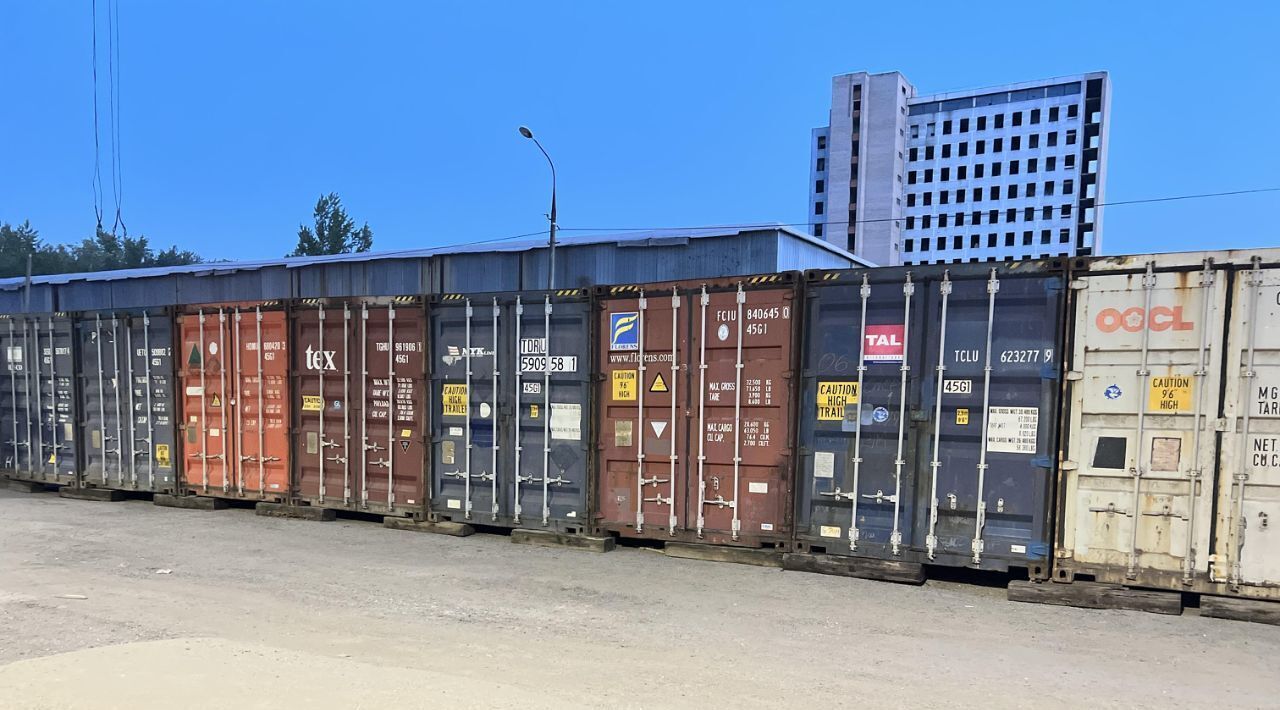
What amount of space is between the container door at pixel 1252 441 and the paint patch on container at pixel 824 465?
3.17 metres

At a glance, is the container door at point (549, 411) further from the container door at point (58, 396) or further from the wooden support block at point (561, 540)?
the container door at point (58, 396)

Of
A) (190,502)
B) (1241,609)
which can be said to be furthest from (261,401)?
(1241,609)

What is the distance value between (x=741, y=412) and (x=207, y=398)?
26.0 ft

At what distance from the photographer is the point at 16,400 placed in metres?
11.6

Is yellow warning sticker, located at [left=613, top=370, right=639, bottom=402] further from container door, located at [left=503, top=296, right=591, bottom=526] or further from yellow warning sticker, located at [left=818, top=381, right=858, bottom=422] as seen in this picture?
yellow warning sticker, located at [left=818, top=381, right=858, bottom=422]

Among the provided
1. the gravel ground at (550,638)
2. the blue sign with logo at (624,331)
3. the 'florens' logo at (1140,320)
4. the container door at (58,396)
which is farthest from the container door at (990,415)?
the container door at (58,396)

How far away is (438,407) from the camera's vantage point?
8742mm

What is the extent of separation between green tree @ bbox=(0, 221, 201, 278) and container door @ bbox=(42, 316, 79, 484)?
7309 centimetres

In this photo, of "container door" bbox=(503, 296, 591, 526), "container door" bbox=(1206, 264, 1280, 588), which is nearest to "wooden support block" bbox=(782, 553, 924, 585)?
"container door" bbox=(1206, 264, 1280, 588)

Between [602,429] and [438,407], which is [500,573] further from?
[438,407]

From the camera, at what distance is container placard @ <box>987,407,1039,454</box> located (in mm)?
6254

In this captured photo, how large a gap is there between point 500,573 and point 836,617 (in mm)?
3276

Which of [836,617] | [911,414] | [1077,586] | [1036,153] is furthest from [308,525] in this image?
[1036,153]

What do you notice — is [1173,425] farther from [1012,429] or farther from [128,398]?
[128,398]
